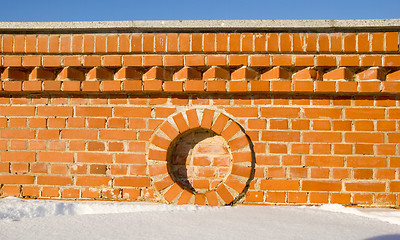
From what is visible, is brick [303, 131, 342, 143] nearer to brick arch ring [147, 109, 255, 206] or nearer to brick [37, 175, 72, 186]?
brick arch ring [147, 109, 255, 206]

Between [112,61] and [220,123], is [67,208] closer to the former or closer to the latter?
[112,61]

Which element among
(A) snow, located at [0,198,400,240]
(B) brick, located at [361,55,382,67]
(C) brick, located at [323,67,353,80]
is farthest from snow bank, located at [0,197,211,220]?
(B) brick, located at [361,55,382,67]

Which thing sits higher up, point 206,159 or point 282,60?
point 282,60

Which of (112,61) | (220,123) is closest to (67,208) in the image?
(112,61)

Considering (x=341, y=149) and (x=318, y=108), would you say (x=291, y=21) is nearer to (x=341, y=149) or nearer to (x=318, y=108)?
(x=318, y=108)

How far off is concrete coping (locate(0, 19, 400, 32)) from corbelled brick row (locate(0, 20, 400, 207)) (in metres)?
0.03

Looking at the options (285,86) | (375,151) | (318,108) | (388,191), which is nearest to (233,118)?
(285,86)

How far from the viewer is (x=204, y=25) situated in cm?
218

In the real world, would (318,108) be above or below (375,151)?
above

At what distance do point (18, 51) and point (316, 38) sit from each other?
6.85ft

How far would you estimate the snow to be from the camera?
5.07 feet

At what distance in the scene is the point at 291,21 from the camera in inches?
85.0

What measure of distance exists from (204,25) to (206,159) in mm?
934

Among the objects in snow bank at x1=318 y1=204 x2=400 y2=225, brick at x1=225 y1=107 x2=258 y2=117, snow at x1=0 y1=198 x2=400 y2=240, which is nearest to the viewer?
snow at x1=0 y1=198 x2=400 y2=240
